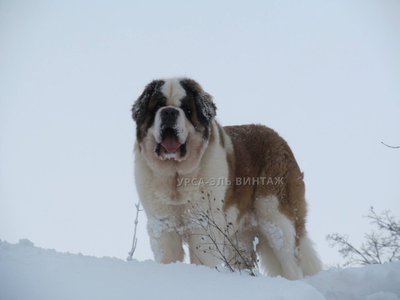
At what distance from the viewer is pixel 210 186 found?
3689mm

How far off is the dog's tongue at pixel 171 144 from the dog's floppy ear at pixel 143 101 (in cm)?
36

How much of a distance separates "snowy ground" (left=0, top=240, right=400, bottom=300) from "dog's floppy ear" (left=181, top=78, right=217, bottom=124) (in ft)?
5.51

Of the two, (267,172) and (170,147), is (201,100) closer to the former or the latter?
(170,147)

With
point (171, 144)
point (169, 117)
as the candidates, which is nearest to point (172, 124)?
point (169, 117)

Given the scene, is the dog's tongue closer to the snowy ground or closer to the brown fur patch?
the brown fur patch

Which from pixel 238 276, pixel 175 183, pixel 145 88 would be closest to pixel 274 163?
pixel 175 183

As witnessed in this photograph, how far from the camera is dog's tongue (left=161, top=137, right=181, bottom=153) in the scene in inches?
144

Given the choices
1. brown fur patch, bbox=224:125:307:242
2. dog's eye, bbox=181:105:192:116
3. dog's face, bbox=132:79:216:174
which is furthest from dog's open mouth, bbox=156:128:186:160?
brown fur patch, bbox=224:125:307:242

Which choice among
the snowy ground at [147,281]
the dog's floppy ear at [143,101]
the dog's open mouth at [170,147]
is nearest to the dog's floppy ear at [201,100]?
the dog's floppy ear at [143,101]

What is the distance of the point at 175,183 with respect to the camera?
3.68 meters

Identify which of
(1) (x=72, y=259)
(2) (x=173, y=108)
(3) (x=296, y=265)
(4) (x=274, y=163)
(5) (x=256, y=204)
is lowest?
(3) (x=296, y=265)

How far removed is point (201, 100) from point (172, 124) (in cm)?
51

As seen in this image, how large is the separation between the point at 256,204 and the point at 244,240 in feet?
1.40

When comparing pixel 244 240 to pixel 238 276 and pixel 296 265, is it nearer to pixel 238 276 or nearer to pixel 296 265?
pixel 296 265
